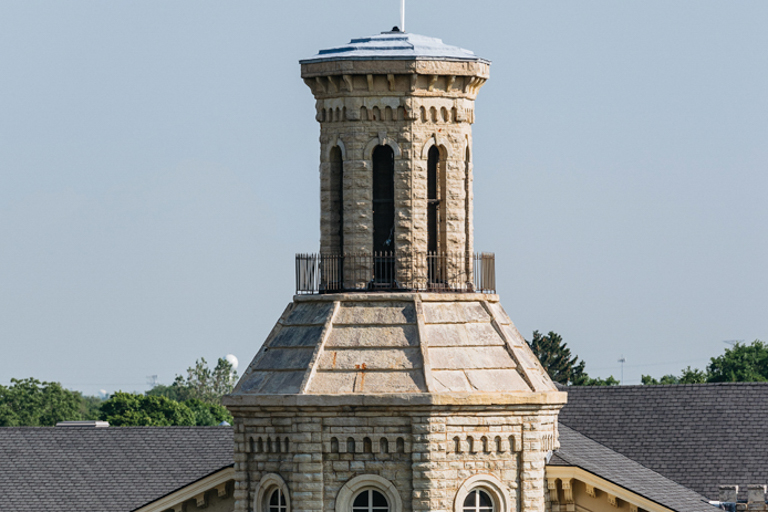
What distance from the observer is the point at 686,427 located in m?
53.2

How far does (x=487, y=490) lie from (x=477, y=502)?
1.00ft

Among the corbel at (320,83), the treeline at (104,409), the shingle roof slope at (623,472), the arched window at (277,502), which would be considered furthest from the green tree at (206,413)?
the corbel at (320,83)

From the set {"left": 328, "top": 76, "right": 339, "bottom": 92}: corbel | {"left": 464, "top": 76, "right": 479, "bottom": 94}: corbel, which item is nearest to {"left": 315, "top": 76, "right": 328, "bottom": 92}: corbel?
{"left": 328, "top": 76, "right": 339, "bottom": 92}: corbel

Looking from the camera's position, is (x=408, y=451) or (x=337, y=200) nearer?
(x=408, y=451)

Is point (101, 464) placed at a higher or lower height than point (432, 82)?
lower

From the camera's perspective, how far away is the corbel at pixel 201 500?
41.9 m

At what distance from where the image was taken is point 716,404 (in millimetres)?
53625

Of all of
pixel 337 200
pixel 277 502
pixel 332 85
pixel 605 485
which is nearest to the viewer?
pixel 277 502

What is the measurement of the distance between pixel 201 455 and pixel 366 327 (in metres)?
16.4

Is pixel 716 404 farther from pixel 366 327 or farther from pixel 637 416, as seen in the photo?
pixel 366 327

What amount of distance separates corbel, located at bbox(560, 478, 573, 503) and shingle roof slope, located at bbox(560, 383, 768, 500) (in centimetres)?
1142

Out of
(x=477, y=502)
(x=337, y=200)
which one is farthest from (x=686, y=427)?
(x=337, y=200)

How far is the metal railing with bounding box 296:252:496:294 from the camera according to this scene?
39.7m

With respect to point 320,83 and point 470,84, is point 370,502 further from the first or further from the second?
point 470,84
